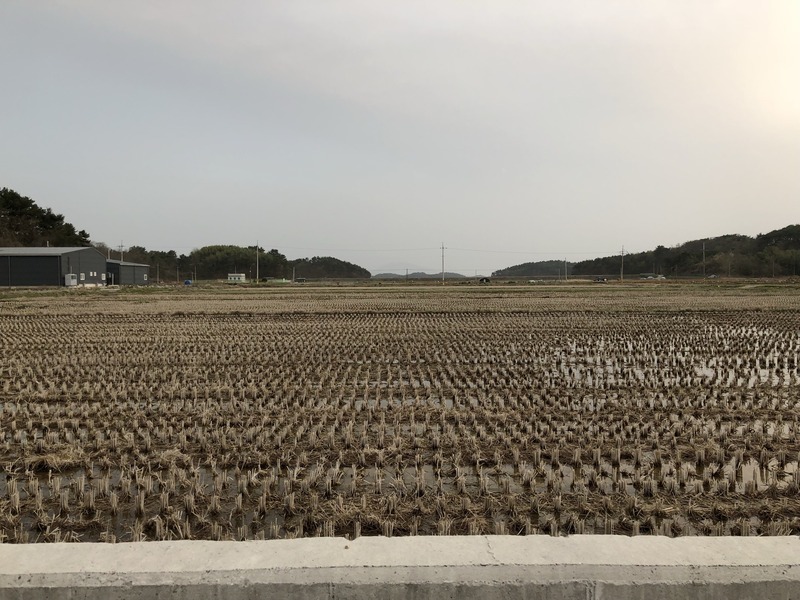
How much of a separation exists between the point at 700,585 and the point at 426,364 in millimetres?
8791

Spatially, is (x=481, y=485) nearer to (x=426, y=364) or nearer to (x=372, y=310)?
(x=426, y=364)

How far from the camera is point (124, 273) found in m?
64.2

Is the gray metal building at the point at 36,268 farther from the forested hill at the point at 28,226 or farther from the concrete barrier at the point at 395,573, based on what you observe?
the concrete barrier at the point at 395,573

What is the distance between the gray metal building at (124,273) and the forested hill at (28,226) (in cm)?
916

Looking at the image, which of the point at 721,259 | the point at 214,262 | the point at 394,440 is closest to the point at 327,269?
the point at 214,262

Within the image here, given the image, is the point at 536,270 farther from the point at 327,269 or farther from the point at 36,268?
the point at 36,268

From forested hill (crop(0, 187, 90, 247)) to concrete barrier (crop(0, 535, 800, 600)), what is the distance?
7289 centimetres

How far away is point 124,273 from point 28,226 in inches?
621

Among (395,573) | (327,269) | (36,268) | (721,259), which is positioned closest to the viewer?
(395,573)

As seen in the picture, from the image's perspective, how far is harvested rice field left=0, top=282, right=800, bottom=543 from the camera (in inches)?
165

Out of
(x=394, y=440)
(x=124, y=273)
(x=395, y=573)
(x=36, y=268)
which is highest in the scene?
(x=36, y=268)

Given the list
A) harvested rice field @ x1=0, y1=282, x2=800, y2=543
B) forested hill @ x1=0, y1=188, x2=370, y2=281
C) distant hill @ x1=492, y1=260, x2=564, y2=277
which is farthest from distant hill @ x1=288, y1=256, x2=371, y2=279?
harvested rice field @ x1=0, y1=282, x2=800, y2=543

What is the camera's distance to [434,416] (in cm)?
730

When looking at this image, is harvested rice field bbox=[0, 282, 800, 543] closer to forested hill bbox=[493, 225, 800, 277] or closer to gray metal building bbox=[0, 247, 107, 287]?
gray metal building bbox=[0, 247, 107, 287]
